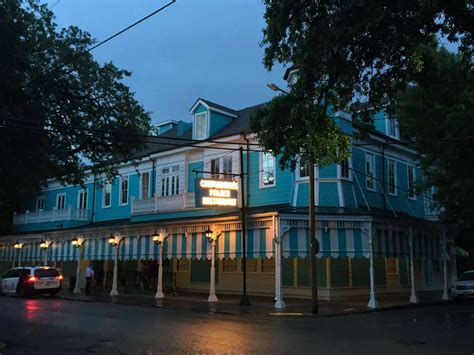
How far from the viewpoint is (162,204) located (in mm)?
31250

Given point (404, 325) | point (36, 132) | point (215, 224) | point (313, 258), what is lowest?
point (404, 325)

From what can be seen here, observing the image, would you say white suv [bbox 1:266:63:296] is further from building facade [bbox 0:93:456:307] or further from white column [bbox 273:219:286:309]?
white column [bbox 273:219:286:309]

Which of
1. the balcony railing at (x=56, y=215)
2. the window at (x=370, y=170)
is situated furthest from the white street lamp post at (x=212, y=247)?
the balcony railing at (x=56, y=215)

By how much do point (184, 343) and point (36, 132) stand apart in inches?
299

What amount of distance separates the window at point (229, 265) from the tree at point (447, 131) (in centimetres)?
1122

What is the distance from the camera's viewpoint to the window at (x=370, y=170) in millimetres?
27859

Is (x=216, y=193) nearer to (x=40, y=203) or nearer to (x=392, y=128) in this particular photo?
(x=392, y=128)

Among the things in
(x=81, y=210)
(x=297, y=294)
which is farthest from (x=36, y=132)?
(x=81, y=210)

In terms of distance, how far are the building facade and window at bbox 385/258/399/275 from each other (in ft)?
0.20

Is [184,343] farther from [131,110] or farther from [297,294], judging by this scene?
[297,294]

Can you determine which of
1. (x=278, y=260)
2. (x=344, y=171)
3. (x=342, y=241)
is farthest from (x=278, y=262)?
(x=344, y=171)

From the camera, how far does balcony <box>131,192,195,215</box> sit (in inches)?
1168

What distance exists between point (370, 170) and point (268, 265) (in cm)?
776

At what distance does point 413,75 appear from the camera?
11094 mm
